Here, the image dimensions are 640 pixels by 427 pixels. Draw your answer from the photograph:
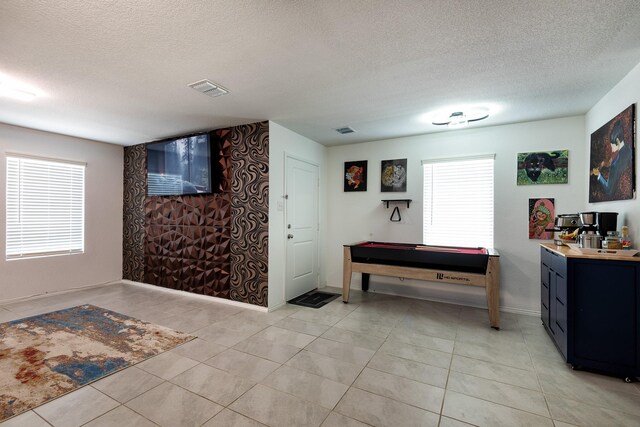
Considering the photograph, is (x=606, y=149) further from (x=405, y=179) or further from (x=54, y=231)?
(x=54, y=231)

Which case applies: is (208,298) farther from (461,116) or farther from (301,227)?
(461,116)

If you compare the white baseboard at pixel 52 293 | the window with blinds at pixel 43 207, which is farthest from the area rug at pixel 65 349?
the window with blinds at pixel 43 207

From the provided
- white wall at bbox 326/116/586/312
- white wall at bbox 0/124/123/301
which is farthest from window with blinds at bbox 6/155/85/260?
white wall at bbox 326/116/586/312

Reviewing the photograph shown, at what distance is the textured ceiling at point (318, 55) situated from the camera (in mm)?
1815

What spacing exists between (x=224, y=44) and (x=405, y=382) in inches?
117

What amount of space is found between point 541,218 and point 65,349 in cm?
566

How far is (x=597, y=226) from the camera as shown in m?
2.73

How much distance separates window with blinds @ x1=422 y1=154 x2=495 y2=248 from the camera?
4176 mm

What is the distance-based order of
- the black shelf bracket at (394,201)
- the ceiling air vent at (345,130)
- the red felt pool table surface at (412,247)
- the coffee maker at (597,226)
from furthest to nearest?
1. the black shelf bracket at (394,201)
2. the ceiling air vent at (345,130)
3. the red felt pool table surface at (412,247)
4. the coffee maker at (597,226)

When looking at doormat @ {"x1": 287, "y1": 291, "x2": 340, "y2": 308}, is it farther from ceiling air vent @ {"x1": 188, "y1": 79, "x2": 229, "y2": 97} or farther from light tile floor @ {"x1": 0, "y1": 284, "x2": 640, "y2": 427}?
ceiling air vent @ {"x1": 188, "y1": 79, "x2": 229, "y2": 97}

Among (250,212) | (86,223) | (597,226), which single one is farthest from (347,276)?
(86,223)

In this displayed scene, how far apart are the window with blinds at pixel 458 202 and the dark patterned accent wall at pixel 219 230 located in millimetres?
2544

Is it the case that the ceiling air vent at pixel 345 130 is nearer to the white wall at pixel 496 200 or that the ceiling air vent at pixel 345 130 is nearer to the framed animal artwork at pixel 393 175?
the white wall at pixel 496 200

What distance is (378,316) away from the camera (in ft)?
12.4
